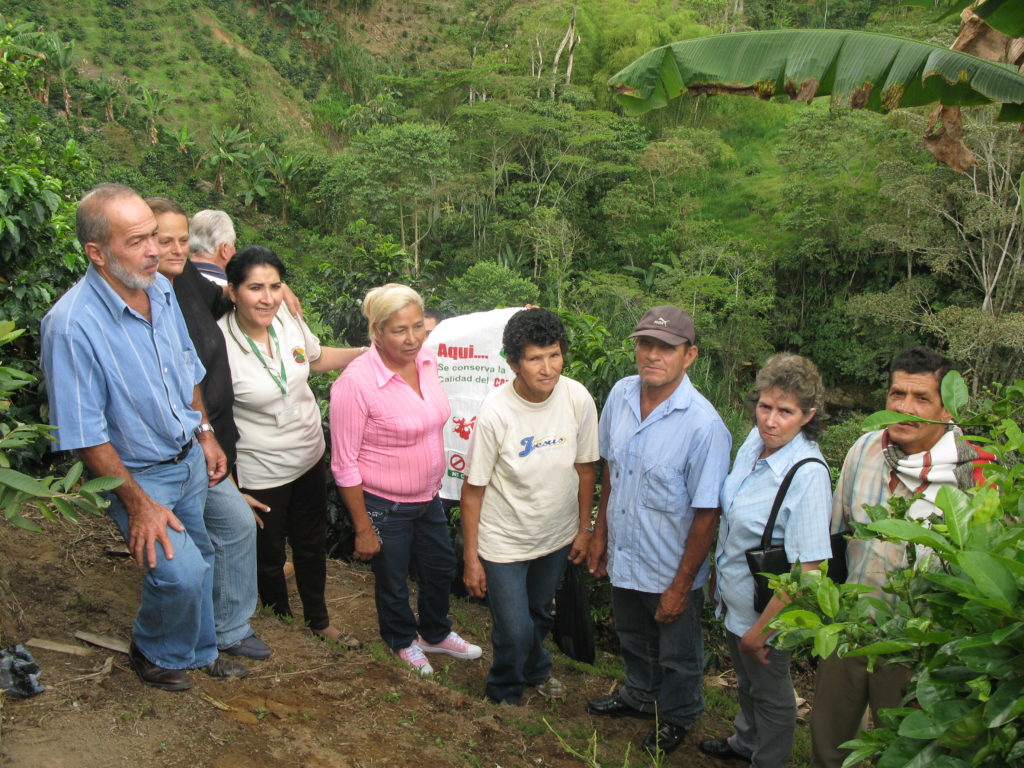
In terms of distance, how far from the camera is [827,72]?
377 centimetres

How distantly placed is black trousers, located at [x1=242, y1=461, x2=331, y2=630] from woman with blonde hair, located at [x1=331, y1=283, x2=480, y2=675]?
0.90 ft

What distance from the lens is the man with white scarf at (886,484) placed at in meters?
2.58

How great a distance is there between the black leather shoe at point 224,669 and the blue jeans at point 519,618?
938 millimetres

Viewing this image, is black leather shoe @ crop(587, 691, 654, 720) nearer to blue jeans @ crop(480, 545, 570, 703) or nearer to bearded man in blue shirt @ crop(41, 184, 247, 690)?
blue jeans @ crop(480, 545, 570, 703)

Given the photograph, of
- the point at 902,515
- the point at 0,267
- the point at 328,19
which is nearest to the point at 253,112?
the point at 328,19

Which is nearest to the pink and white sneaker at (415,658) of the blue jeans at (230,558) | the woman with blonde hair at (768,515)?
the blue jeans at (230,558)

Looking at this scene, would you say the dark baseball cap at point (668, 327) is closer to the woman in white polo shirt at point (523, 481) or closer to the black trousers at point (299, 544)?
the woman in white polo shirt at point (523, 481)

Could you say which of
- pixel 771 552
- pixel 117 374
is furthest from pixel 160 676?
pixel 771 552

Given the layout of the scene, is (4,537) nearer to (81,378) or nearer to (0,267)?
(0,267)

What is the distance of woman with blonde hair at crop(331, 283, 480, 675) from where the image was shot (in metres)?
3.19

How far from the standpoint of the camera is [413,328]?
3.21 metres

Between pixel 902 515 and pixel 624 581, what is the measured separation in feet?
5.75

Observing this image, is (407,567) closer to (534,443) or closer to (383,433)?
(383,433)

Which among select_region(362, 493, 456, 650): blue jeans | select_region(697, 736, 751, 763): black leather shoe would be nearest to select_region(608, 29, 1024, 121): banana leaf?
select_region(362, 493, 456, 650): blue jeans
